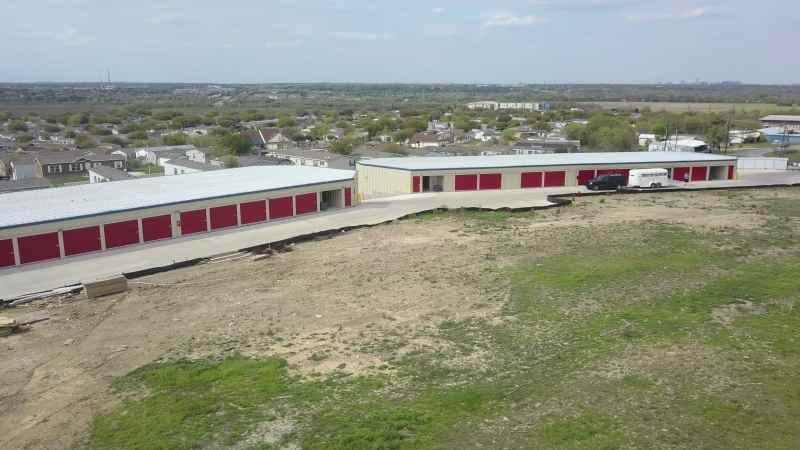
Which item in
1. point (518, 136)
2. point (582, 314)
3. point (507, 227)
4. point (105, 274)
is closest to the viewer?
point (582, 314)

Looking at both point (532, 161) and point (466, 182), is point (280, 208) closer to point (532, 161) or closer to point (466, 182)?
point (466, 182)

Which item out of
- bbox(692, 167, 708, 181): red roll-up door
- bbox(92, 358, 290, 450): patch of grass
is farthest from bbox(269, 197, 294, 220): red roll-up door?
bbox(692, 167, 708, 181): red roll-up door

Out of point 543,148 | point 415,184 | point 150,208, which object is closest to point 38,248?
point 150,208

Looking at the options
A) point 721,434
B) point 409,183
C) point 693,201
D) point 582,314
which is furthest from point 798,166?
point 721,434

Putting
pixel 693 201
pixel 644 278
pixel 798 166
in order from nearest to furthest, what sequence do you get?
pixel 644 278 < pixel 693 201 < pixel 798 166

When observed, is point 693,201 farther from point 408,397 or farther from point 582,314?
point 408,397

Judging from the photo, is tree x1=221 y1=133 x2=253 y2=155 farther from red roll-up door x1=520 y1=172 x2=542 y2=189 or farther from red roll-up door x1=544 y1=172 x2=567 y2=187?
red roll-up door x1=544 y1=172 x2=567 y2=187
